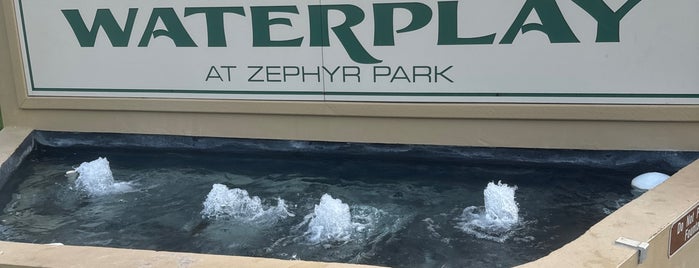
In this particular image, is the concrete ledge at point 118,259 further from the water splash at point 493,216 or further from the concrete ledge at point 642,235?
the water splash at point 493,216

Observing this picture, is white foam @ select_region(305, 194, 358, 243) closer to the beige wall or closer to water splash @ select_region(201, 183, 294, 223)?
water splash @ select_region(201, 183, 294, 223)

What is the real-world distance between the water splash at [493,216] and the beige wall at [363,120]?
663mm

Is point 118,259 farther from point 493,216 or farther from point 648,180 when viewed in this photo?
point 648,180

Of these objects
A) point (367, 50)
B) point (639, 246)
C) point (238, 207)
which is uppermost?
point (367, 50)

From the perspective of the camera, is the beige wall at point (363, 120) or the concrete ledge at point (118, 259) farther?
the beige wall at point (363, 120)

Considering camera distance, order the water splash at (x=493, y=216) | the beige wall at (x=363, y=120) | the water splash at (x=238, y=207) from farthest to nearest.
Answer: the beige wall at (x=363, y=120), the water splash at (x=238, y=207), the water splash at (x=493, y=216)

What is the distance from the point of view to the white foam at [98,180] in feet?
14.2

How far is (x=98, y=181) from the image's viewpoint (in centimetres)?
442

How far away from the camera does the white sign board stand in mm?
4047

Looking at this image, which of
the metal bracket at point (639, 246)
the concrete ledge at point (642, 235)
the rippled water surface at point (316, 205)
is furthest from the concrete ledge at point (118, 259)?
the metal bracket at point (639, 246)

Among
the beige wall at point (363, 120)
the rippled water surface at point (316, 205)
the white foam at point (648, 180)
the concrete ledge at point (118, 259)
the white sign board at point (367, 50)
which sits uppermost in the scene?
the white sign board at point (367, 50)

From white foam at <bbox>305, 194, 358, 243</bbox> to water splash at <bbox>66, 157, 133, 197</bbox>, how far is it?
1.46m

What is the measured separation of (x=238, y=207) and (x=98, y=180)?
3.90 ft

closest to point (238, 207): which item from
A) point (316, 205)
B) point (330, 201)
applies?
point (316, 205)
